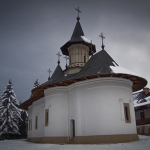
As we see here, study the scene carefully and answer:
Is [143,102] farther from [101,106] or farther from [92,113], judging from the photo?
[92,113]

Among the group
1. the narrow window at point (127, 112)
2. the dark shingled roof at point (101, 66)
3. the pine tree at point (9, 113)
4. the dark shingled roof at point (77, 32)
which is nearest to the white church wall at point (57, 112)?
the dark shingled roof at point (101, 66)

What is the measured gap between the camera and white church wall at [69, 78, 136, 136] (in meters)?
13.0

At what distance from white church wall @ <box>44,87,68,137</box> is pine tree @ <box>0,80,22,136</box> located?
13.9 meters

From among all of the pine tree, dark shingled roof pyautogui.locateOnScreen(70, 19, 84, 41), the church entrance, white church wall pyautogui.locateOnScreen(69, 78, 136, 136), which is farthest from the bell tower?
the pine tree

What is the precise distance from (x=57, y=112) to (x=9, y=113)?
15308mm

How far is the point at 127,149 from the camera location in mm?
9586

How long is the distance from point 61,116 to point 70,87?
8.32 feet

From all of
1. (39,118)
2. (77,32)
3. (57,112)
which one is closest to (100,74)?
(57,112)

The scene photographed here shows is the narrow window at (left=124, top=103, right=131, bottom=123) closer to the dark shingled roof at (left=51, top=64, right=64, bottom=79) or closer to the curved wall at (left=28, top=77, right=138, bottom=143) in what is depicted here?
the curved wall at (left=28, top=77, right=138, bottom=143)

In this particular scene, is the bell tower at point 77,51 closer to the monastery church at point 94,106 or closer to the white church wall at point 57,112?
the monastery church at point 94,106

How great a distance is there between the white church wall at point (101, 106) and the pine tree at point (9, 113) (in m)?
16.7

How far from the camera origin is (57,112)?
51.9 feet

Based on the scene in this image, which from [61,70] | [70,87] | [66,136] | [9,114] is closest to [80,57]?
[61,70]

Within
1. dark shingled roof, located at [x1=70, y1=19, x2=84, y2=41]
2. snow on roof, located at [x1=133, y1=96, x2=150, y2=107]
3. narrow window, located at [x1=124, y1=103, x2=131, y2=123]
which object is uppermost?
dark shingled roof, located at [x1=70, y1=19, x2=84, y2=41]
